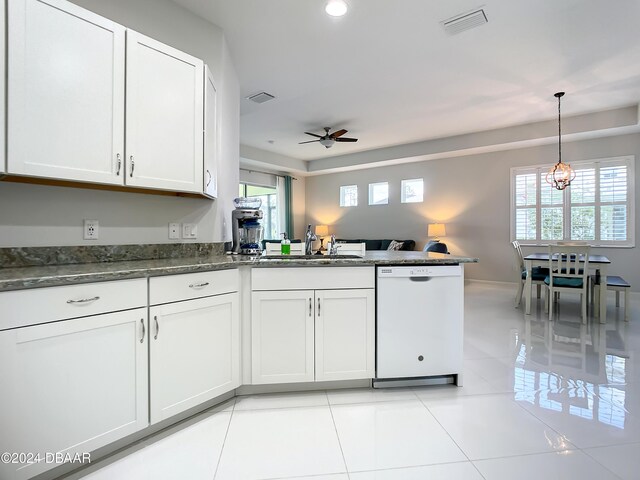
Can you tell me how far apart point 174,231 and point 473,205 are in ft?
19.5

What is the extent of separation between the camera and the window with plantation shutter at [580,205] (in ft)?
17.0

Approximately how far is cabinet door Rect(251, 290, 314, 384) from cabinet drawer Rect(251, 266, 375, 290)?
49mm

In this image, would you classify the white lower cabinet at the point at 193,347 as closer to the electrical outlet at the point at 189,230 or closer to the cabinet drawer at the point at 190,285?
the cabinet drawer at the point at 190,285

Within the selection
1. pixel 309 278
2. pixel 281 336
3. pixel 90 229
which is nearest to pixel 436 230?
pixel 309 278

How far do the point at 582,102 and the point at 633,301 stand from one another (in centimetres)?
312

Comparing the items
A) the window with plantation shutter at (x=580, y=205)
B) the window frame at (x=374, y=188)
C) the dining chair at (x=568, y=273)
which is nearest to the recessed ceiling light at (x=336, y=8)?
the dining chair at (x=568, y=273)

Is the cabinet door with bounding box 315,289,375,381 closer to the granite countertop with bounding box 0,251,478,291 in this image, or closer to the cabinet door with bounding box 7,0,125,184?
the granite countertop with bounding box 0,251,478,291

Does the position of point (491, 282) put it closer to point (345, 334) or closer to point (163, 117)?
point (345, 334)

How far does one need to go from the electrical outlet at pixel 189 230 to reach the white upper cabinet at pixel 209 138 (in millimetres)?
279

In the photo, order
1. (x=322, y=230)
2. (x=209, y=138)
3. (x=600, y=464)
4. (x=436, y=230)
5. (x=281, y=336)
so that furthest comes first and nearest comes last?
(x=322, y=230) < (x=436, y=230) < (x=209, y=138) < (x=281, y=336) < (x=600, y=464)

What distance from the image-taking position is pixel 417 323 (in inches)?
86.0

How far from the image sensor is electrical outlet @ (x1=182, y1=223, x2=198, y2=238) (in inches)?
93.5

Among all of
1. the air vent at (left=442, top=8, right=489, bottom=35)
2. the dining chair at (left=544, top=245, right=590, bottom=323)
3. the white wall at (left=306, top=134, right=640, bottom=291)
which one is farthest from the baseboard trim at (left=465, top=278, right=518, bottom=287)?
the air vent at (left=442, top=8, right=489, bottom=35)

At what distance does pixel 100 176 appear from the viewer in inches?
66.1
